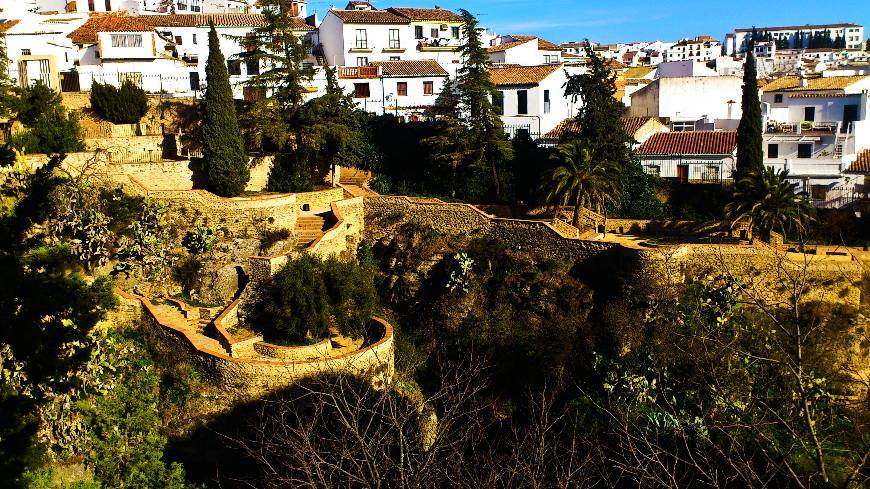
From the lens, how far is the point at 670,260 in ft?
75.8

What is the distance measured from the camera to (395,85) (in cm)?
3850

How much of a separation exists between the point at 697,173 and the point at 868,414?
12.7m

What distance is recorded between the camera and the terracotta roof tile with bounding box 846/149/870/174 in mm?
29938

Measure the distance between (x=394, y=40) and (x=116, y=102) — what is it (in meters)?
15.9

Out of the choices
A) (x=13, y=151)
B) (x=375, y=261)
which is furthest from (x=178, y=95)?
(x=375, y=261)

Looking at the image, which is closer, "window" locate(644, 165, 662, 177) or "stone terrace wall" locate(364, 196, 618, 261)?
"stone terrace wall" locate(364, 196, 618, 261)

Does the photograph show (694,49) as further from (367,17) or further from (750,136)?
(750,136)

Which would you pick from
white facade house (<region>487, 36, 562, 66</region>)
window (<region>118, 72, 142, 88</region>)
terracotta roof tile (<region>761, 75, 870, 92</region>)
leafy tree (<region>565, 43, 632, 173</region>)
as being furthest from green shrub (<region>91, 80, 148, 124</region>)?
terracotta roof tile (<region>761, 75, 870, 92</region>)

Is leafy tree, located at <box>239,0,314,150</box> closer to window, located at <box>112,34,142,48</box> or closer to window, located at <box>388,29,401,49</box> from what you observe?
window, located at <box>112,34,142,48</box>

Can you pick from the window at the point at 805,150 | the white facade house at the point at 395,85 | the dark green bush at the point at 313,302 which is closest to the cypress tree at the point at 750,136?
the window at the point at 805,150

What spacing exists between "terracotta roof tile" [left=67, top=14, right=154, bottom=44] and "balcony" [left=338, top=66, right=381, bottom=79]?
28.8ft

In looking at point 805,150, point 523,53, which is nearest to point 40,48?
point 523,53

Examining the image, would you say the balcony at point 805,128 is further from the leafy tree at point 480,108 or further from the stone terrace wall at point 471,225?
the stone terrace wall at point 471,225

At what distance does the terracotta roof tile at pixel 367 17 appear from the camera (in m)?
41.1
